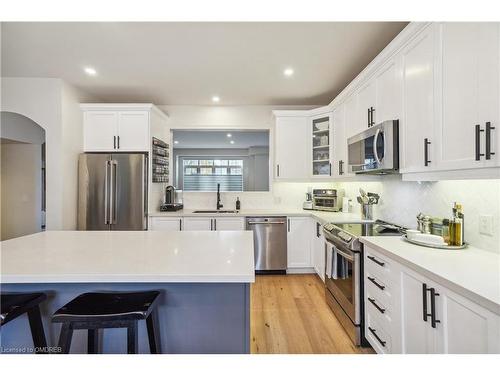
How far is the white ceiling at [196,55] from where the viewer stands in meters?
2.12

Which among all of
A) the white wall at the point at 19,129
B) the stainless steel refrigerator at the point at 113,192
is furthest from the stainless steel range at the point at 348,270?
the white wall at the point at 19,129

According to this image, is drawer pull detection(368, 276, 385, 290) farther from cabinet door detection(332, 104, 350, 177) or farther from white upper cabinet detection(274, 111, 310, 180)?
white upper cabinet detection(274, 111, 310, 180)

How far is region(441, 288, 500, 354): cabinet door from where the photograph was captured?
931 mm

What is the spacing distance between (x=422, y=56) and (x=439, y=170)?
0.76 metres

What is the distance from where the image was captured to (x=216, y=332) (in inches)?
53.9

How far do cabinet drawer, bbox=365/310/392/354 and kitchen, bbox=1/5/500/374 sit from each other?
16mm

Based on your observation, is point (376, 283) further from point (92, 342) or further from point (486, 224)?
point (92, 342)

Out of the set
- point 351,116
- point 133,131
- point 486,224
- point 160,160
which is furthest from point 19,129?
point 486,224

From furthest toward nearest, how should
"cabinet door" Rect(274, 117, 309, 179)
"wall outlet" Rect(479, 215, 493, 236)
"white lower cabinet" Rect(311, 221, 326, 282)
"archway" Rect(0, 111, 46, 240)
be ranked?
"archway" Rect(0, 111, 46, 240), "cabinet door" Rect(274, 117, 309, 179), "white lower cabinet" Rect(311, 221, 326, 282), "wall outlet" Rect(479, 215, 493, 236)

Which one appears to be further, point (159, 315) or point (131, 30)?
point (131, 30)

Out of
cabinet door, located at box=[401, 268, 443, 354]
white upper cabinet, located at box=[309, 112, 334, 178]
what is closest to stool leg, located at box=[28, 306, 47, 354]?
cabinet door, located at box=[401, 268, 443, 354]

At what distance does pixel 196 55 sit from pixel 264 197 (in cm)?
239
